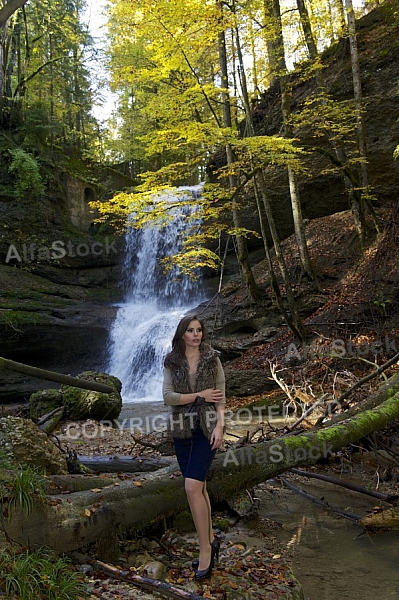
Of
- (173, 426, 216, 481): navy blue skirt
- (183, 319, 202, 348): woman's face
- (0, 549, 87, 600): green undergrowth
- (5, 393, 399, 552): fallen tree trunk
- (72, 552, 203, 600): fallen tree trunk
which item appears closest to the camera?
(0, 549, 87, 600): green undergrowth

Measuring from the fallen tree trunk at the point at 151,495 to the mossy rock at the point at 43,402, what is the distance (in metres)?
7.53

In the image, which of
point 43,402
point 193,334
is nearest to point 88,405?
point 43,402

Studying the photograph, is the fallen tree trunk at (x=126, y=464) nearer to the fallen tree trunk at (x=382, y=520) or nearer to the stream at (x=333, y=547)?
the stream at (x=333, y=547)

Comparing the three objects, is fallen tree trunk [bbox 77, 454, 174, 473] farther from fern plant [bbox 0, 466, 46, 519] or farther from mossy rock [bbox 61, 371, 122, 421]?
mossy rock [bbox 61, 371, 122, 421]

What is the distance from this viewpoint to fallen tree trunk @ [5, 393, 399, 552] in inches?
114

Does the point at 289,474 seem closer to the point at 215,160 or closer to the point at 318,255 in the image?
the point at 318,255

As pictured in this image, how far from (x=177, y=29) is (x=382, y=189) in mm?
8787

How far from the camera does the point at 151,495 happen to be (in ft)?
11.7

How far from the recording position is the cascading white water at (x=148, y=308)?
15891 millimetres

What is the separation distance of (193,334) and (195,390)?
1.29 feet

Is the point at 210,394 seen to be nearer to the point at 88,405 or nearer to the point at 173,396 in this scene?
the point at 173,396

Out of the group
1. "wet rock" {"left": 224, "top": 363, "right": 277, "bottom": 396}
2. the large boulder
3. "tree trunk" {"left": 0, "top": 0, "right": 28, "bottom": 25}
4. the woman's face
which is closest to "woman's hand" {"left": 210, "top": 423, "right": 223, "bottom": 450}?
the woman's face

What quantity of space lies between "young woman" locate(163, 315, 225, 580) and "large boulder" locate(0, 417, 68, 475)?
1511 mm

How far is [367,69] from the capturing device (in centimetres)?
1605
